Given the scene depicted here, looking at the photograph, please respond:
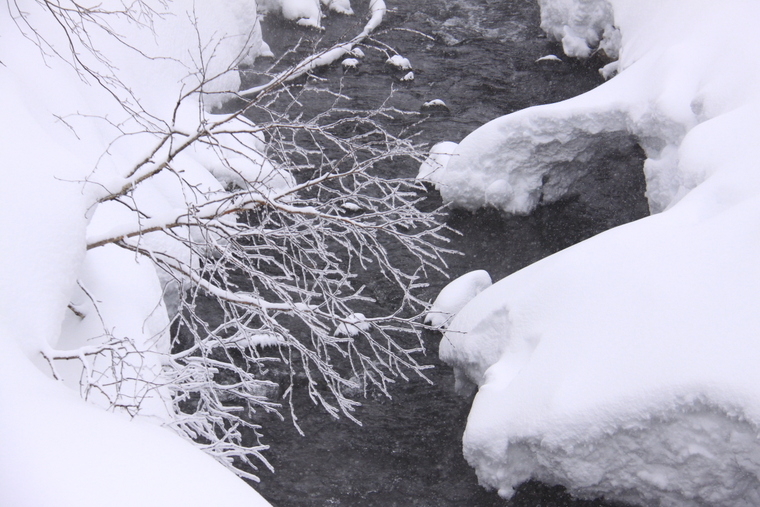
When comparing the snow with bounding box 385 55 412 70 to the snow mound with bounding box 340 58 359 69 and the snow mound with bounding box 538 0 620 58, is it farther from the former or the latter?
the snow mound with bounding box 538 0 620 58

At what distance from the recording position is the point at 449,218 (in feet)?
25.2

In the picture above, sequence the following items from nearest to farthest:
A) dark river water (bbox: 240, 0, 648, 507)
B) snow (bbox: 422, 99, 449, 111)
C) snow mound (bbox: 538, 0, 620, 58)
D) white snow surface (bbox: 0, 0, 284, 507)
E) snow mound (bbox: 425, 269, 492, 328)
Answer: white snow surface (bbox: 0, 0, 284, 507) → dark river water (bbox: 240, 0, 648, 507) → snow mound (bbox: 425, 269, 492, 328) → snow (bbox: 422, 99, 449, 111) → snow mound (bbox: 538, 0, 620, 58)

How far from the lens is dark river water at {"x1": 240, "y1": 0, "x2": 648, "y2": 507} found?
468cm

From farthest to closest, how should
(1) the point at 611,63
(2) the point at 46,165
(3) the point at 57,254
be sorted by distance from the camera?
1. (1) the point at 611,63
2. (2) the point at 46,165
3. (3) the point at 57,254

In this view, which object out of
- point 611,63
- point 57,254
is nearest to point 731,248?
point 57,254

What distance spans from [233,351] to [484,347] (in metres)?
2.52

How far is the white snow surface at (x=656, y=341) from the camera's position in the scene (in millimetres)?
3604

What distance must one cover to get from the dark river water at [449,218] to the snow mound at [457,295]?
323mm

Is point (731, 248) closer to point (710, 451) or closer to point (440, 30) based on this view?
point (710, 451)

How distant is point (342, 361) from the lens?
5.77m

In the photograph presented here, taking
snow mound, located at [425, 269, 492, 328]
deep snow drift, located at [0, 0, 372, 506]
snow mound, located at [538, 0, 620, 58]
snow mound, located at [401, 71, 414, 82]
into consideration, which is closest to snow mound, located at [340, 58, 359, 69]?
snow mound, located at [401, 71, 414, 82]

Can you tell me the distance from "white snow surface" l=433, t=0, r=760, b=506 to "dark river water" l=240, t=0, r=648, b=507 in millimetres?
439

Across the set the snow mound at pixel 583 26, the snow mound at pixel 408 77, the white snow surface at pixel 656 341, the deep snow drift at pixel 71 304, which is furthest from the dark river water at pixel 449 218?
the deep snow drift at pixel 71 304

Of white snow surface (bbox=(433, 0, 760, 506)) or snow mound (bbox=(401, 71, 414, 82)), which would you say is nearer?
white snow surface (bbox=(433, 0, 760, 506))
